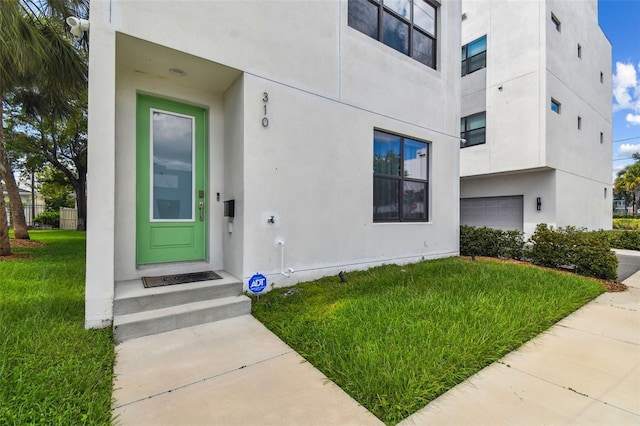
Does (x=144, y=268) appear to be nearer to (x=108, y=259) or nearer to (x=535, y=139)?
(x=108, y=259)

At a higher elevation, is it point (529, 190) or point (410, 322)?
point (529, 190)

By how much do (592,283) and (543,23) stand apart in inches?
378

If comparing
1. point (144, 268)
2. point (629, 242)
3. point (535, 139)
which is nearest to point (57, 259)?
point (144, 268)

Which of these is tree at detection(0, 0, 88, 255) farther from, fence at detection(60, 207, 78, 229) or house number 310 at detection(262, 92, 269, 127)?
fence at detection(60, 207, 78, 229)

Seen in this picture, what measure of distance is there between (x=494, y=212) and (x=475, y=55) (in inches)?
253

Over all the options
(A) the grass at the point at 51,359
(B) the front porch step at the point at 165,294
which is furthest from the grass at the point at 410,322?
(A) the grass at the point at 51,359

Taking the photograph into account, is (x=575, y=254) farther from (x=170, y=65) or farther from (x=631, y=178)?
(x=631, y=178)

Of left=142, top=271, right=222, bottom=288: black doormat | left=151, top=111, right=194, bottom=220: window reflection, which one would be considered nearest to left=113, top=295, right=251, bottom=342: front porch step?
left=142, top=271, right=222, bottom=288: black doormat

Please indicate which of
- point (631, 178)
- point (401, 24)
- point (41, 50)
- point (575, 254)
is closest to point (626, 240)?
point (575, 254)

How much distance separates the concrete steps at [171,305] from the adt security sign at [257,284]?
15 cm

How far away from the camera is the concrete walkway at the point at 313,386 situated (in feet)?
→ 6.22

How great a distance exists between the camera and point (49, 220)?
61.0ft

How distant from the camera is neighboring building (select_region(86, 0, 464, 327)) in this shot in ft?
10.7

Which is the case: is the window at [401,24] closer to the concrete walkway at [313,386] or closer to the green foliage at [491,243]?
the green foliage at [491,243]
